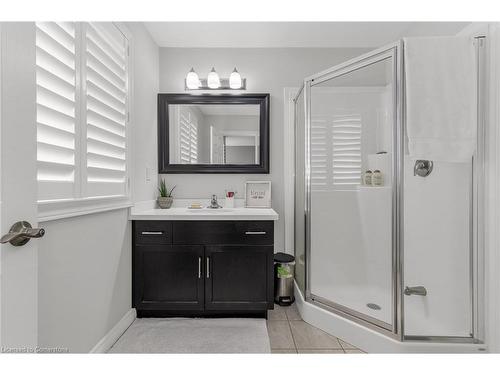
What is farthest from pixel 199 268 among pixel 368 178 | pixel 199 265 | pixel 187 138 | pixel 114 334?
pixel 368 178

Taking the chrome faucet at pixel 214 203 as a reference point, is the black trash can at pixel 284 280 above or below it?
below

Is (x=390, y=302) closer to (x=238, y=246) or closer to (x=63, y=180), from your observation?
(x=238, y=246)

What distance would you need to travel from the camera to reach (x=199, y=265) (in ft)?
6.57

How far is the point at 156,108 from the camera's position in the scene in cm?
255

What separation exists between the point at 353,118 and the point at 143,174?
1.84 metres

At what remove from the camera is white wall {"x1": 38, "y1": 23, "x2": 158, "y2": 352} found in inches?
48.4

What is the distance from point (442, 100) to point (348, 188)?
877 millimetres

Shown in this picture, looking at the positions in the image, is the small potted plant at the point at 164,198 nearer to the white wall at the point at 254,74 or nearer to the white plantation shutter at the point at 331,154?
the white wall at the point at 254,74

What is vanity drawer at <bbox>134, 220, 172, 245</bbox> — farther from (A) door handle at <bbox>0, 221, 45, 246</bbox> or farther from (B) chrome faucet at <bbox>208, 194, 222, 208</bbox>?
(A) door handle at <bbox>0, 221, 45, 246</bbox>

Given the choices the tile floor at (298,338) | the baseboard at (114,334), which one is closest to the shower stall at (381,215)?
the tile floor at (298,338)

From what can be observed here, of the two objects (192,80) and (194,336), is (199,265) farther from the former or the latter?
(192,80)

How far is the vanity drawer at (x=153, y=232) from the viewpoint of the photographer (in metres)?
2.01

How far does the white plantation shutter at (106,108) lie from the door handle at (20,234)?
87 cm

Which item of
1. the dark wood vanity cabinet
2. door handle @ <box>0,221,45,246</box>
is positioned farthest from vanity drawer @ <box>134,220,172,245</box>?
door handle @ <box>0,221,45,246</box>
